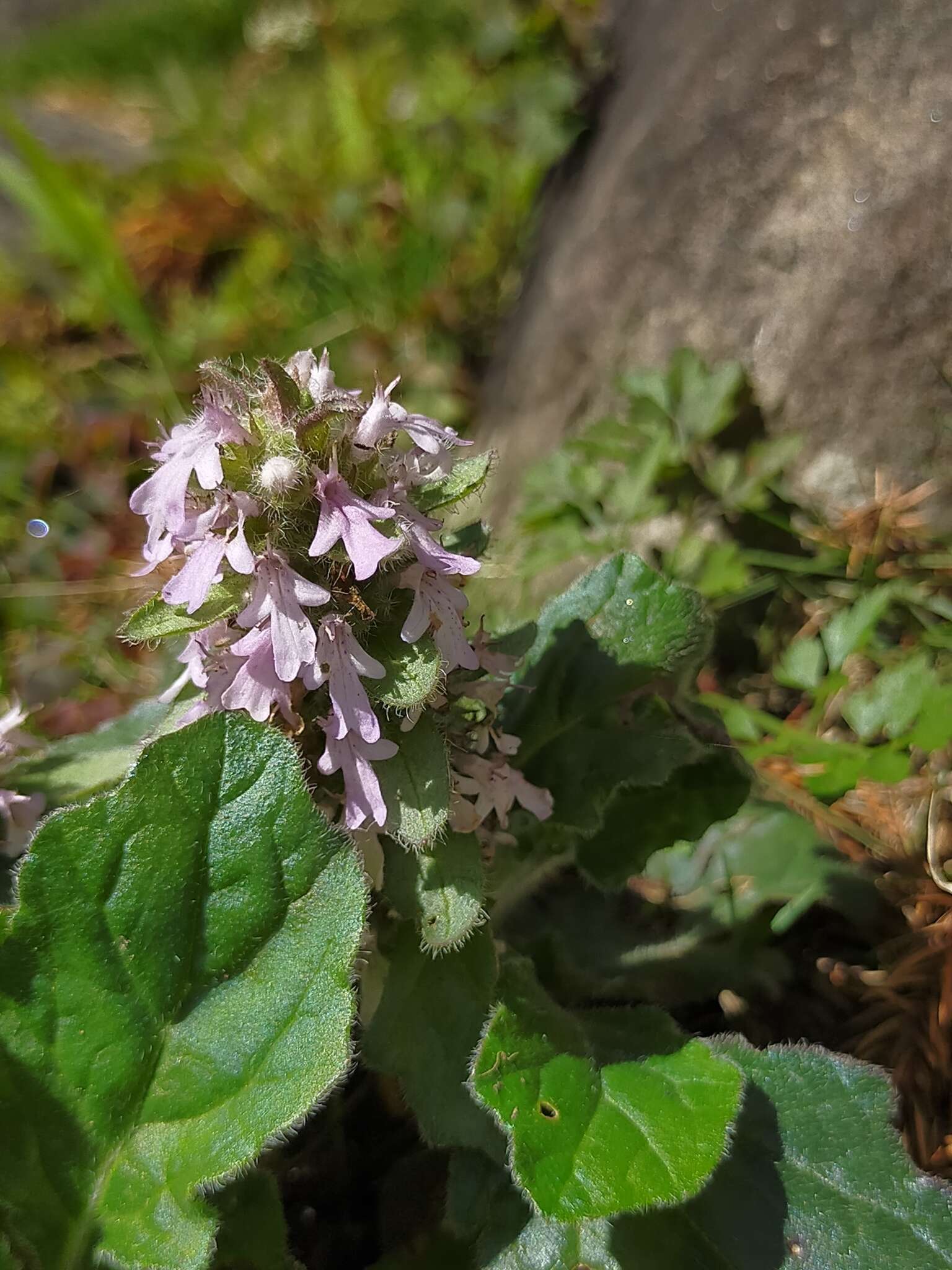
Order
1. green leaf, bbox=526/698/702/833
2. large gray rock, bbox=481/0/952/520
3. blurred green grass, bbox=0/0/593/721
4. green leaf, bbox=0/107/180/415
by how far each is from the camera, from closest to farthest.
A: 1. green leaf, bbox=526/698/702/833
2. large gray rock, bbox=481/0/952/520
3. green leaf, bbox=0/107/180/415
4. blurred green grass, bbox=0/0/593/721

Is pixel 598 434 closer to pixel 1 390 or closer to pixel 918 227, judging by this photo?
pixel 918 227

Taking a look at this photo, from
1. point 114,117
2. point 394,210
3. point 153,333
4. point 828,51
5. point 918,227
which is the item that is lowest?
point 114,117

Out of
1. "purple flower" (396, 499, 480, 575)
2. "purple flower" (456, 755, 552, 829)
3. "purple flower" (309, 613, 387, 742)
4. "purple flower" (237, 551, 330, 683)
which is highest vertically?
"purple flower" (396, 499, 480, 575)

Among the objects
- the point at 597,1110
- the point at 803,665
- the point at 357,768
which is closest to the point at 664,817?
the point at 803,665

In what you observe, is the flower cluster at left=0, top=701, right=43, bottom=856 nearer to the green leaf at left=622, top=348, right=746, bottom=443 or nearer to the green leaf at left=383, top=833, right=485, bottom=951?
the green leaf at left=383, top=833, right=485, bottom=951

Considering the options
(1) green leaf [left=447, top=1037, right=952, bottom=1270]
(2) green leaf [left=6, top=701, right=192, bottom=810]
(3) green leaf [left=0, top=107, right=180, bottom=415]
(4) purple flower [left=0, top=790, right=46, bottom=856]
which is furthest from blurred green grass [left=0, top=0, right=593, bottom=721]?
(1) green leaf [left=447, top=1037, right=952, bottom=1270]

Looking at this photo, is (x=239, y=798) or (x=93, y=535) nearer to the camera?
(x=239, y=798)

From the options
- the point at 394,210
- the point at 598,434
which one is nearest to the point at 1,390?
the point at 394,210

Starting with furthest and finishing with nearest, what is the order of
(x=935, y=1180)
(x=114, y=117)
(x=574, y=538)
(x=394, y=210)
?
(x=114, y=117) → (x=394, y=210) → (x=574, y=538) → (x=935, y=1180)
